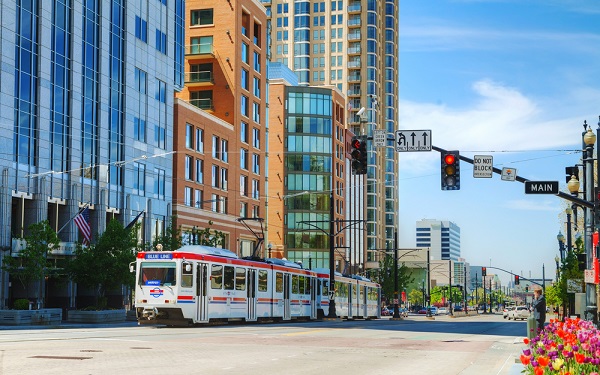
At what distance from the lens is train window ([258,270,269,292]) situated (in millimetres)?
43944

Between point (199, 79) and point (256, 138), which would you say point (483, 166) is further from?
point (256, 138)

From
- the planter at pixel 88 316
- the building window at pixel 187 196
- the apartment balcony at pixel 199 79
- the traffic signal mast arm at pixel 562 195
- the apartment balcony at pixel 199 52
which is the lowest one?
the planter at pixel 88 316

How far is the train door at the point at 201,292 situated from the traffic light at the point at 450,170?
1416 cm

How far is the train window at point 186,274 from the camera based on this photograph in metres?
35.7

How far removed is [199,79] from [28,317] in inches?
1929

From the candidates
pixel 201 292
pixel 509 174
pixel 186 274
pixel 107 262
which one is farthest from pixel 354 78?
pixel 509 174

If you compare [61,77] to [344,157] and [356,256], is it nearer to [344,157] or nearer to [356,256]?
[344,157]

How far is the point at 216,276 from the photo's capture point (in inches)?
1512

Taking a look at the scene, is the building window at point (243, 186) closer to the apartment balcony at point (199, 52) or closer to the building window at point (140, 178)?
the apartment balcony at point (199, 52)

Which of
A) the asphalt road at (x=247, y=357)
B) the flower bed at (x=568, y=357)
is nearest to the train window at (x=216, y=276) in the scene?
the asphalt road at (x=247, y=357)

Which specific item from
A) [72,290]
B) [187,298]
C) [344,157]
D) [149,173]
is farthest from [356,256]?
[187,298]

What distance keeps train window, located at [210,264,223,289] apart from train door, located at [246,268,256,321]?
3.63 metres

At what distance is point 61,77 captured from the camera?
5791 cm

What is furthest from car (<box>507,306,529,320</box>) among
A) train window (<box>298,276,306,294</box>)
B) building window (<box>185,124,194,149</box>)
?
train window (<box>298,276,306,294</box>)
